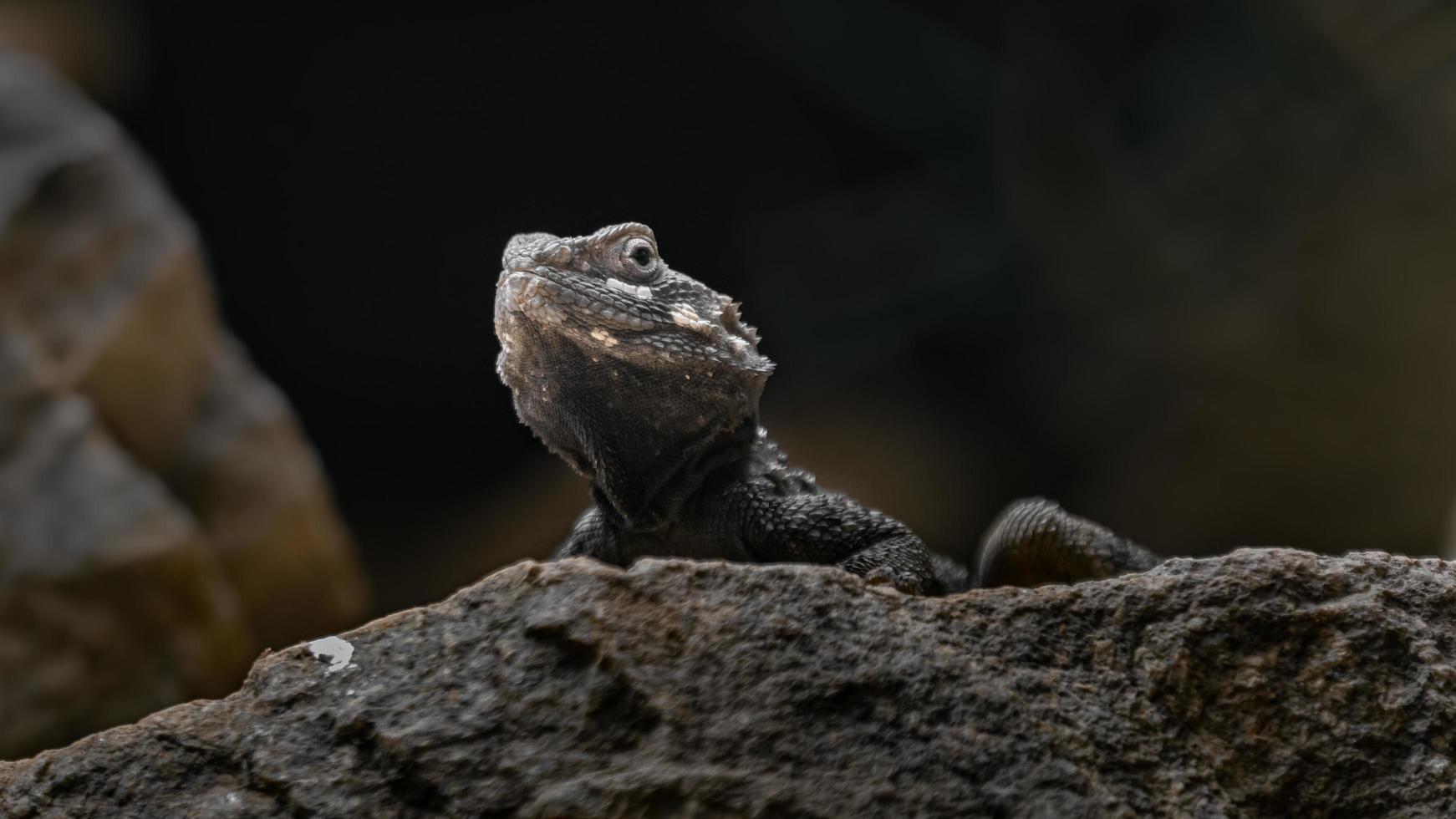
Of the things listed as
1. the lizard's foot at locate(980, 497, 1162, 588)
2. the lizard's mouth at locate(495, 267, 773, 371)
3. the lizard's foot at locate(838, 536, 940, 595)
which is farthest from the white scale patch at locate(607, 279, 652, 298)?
the lizard's foot at locate(980, 497, 1162, 588)

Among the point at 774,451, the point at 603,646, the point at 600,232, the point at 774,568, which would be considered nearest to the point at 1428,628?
the point at 774,568

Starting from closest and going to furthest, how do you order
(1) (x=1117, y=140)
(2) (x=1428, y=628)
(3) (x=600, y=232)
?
(2) (x=1428, y=628), (3) (x=600, y=232), (1) (x=1117, y=140)

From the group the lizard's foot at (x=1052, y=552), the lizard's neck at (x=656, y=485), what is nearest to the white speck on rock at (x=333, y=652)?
the lizard's neck at (x=656, y=485)

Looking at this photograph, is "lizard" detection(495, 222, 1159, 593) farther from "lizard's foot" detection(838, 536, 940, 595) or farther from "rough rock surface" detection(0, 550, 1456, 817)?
"rough rock surface" detection(0, 550, 1456, 817)

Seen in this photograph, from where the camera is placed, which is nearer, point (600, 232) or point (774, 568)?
point (774, 568)

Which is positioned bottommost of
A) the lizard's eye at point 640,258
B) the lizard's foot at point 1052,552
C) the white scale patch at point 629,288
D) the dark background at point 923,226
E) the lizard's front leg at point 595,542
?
the lizard's front leg at point 595,542

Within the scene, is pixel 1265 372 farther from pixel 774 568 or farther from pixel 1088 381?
pixel 774 568

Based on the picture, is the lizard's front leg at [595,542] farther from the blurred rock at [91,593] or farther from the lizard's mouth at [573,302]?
the blurred rock at [91,593]
